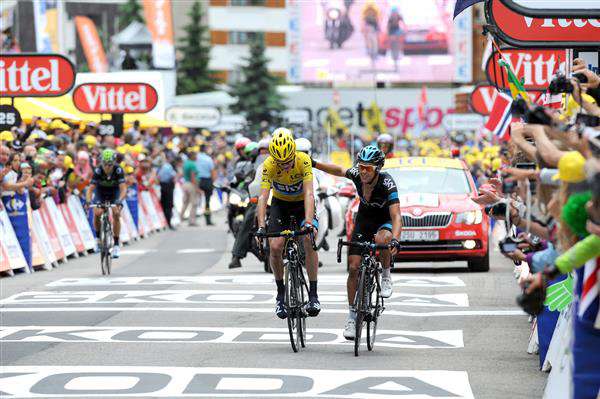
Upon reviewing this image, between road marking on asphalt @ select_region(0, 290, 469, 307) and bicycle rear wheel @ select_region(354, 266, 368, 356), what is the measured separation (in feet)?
14.5

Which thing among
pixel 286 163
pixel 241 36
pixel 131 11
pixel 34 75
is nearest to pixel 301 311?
pixel 286 163

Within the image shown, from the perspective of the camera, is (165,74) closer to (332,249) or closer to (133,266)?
(332,249)

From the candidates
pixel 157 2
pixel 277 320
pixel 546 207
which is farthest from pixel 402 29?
pixel 546 207

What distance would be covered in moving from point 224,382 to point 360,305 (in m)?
2.06

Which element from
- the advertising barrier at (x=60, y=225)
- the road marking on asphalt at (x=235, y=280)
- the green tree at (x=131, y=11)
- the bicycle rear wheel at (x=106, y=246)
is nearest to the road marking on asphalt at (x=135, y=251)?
the advertising barrier at (x=60, y=225)

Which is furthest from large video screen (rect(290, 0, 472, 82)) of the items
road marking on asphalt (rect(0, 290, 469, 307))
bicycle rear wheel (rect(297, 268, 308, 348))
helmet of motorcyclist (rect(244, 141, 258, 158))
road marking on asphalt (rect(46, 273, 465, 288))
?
bicycle rear wheel (rect(297, 268, 308, 348))

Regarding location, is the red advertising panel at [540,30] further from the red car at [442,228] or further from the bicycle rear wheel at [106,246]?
the bicycle rear wheel at [106,246]

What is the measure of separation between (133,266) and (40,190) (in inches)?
82.2

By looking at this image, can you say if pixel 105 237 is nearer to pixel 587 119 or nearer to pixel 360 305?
pixel 360 305

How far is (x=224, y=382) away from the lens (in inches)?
434

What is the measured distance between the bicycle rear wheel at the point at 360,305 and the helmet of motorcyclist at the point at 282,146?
1.25 meters

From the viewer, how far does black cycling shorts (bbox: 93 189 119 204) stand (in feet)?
78.5

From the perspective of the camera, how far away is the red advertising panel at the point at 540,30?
35.8 feet

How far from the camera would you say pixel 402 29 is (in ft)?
294
